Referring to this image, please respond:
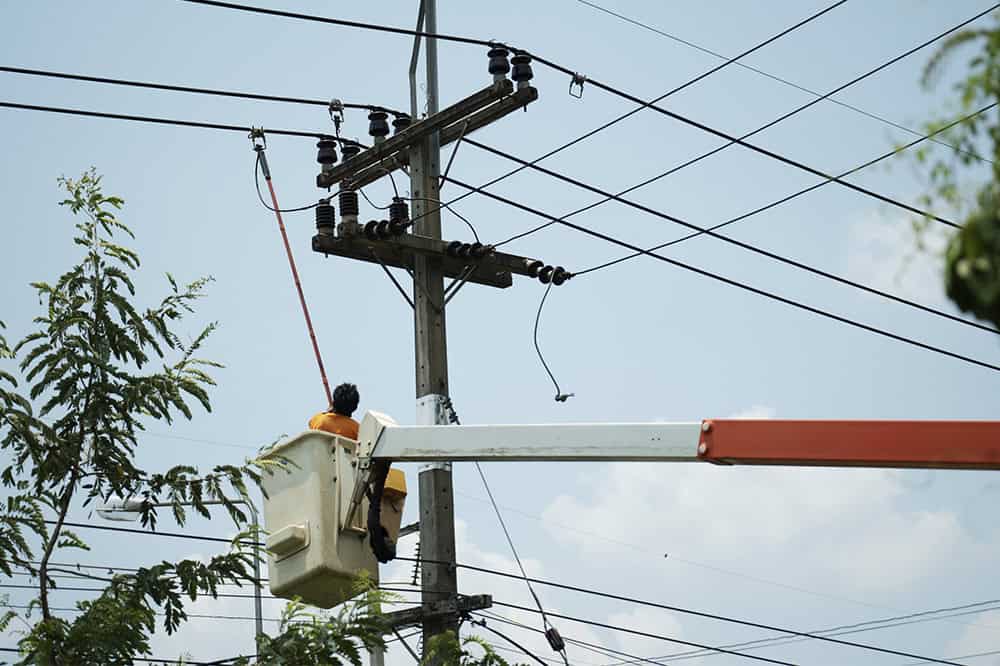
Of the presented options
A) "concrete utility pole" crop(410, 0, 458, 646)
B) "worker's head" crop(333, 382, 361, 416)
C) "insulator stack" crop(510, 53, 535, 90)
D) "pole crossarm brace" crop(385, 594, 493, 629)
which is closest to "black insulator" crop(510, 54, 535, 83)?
"insulator stack" crop(510, 53, 535, 90)

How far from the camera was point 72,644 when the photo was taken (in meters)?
6.88

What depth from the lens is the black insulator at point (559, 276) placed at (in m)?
13.9

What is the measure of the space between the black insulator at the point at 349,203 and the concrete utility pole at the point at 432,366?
0.53 meters

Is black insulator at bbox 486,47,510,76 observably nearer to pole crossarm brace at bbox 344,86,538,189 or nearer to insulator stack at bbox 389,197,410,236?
pole crossarm brace at bbox 344,86,538,189

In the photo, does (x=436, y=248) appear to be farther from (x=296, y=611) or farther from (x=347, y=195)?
(x=296, y=611)

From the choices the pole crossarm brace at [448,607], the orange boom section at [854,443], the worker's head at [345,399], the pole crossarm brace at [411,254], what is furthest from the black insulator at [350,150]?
the orange boom section at [854,443]

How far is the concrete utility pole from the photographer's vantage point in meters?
12.2

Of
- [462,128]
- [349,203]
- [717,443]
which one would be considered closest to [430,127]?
[462,128]

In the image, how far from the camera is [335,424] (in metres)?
11.2

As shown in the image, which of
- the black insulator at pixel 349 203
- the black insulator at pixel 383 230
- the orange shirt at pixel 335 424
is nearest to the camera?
the orange shirt at pixel 335 424

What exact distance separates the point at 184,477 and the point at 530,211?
742cm

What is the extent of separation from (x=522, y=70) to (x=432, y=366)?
273cm

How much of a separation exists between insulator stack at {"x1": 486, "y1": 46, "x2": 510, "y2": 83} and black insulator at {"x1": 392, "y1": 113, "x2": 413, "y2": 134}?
1066 millimetres

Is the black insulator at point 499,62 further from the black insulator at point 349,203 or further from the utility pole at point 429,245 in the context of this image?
the black insulator at point 349,203
